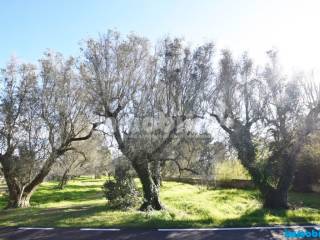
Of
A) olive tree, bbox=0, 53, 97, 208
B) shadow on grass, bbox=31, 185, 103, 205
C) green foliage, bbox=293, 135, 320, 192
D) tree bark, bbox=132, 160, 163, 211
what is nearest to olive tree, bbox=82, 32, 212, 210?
tree bark, bbox=132, 160, 163, 211

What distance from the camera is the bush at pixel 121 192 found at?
944 inches

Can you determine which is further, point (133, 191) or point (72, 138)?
point (72, 138)

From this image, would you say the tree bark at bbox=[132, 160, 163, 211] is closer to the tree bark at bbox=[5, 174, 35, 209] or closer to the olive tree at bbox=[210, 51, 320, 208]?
the olive tree at bbox=[210, 51, 320, 208]

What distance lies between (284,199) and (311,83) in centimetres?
777

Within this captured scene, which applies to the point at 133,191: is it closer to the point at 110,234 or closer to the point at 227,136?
the point at 227,136

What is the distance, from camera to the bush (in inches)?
944

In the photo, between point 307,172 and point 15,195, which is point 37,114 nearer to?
point 15,195

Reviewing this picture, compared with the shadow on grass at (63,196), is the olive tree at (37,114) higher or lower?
higher

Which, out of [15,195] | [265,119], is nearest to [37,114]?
[15,195]

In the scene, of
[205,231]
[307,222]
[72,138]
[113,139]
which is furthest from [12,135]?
[307,222]

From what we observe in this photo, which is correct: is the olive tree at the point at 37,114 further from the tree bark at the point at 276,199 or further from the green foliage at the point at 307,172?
the green foliage at the point at 307,172

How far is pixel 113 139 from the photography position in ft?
85.8

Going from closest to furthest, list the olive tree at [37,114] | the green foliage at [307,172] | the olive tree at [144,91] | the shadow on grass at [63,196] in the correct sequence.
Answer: the olive tree at [144,91]
the olive tree at [37,114]
the shadow on grass at [63,196]
the green foliage at [307,172]

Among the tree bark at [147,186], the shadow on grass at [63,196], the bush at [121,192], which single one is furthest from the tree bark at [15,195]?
the tree bark at [147,186]
